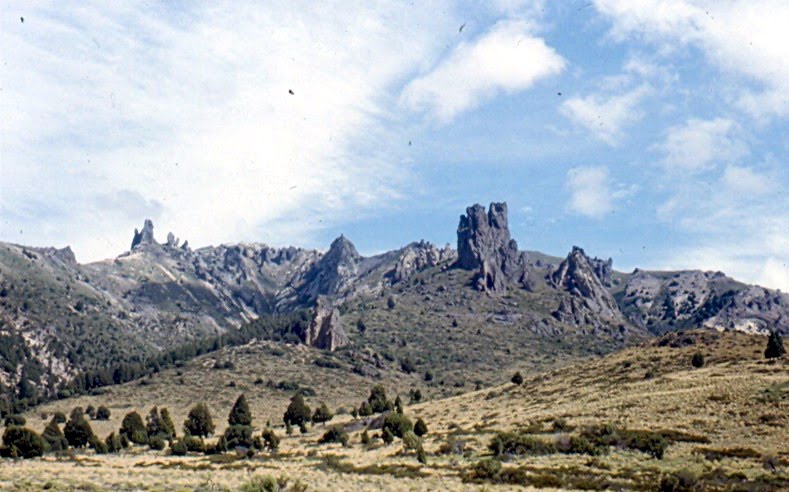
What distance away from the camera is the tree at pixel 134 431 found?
85125 mm

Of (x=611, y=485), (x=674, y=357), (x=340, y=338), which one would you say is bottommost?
(x=611, y=485)

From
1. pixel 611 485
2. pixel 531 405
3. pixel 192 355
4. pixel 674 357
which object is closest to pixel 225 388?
pixel 192 355

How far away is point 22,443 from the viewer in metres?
67.4

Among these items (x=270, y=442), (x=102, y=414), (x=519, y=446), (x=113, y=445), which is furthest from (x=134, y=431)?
(x=519, y=446)

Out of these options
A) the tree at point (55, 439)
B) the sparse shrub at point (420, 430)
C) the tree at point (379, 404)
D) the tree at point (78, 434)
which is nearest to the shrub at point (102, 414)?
the tree at point (55, 439)

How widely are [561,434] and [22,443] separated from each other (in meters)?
51.8

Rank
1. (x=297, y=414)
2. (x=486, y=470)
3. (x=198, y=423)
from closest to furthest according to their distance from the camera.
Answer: (x=486, y=470), (x=198, y=423), (x=297, y=414)

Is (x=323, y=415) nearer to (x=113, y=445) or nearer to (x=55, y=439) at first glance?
(x=113, y=445)

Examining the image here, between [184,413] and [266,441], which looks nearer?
[266,441]

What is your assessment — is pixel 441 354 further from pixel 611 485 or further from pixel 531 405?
pixel 611 485

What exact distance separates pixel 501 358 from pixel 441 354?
16.9 meters

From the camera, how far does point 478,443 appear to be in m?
57.0

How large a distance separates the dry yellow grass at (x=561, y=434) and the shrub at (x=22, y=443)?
5210 millimetres

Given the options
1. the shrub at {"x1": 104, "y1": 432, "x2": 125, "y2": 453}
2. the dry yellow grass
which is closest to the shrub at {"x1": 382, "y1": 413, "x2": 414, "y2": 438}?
the dry yellow grass
